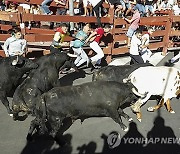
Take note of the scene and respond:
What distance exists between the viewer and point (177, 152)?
19.3 feet

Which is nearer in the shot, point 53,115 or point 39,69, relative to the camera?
point 53,115

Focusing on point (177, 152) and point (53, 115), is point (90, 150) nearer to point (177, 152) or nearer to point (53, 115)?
point (53, 115)

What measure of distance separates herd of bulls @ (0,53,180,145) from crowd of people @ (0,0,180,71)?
43.1 inches

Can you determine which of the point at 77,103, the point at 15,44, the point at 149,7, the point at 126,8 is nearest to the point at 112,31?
the point at 126,8

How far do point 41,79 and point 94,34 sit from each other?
2951 mm

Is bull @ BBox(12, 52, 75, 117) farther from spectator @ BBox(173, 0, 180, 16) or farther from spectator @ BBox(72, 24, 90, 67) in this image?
spectator @ BBox(173, 0, 180, 16)

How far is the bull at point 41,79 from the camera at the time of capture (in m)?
6.66

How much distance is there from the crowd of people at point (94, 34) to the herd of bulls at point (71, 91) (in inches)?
43.1

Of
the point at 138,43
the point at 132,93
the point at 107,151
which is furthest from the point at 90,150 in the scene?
the point at 138,43

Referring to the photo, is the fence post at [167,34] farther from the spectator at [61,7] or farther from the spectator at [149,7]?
the spectator at [61,7]

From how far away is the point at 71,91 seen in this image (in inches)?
238

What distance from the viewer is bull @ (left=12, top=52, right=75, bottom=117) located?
A: 6656 millimetres

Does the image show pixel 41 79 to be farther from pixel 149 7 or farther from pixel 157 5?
pixel 157 5

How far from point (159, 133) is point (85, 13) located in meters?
6.41
